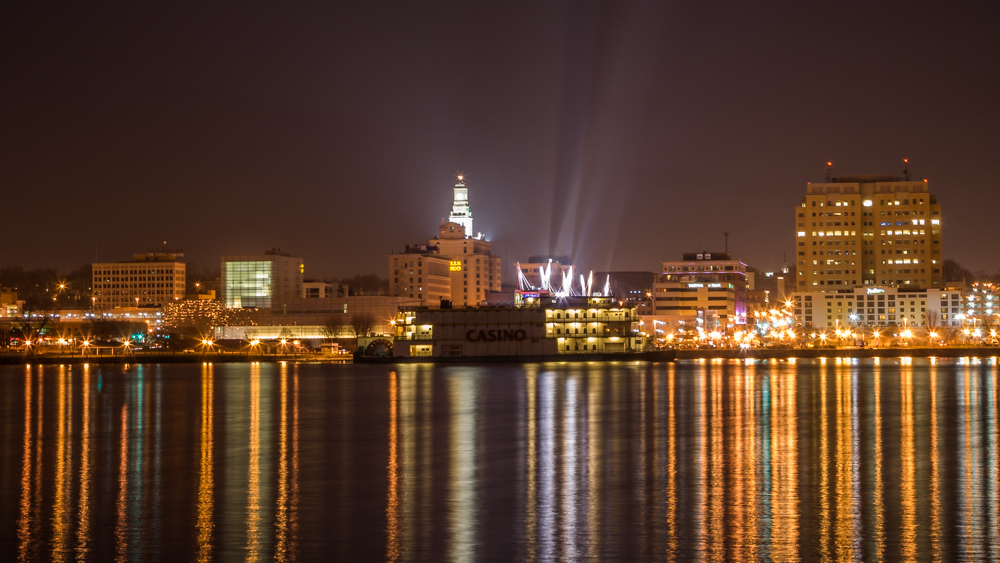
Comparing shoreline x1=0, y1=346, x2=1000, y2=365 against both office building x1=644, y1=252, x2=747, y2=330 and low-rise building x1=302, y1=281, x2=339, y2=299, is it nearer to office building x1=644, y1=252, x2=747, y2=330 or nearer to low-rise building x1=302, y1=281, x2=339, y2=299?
office building x1=644, y1=252, x2=747, y2=330

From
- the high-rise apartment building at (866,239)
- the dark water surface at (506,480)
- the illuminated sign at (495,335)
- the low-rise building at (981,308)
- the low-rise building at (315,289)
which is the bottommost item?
the dark water surface at (506,480)

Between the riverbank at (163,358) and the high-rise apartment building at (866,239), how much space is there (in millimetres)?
81470

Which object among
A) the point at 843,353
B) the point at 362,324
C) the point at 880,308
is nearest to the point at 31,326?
the point at 362,324

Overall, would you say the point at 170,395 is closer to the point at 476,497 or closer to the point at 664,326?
the point at 476,497

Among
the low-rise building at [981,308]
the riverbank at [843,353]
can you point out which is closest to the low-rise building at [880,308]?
the low-rise building at [981,308]

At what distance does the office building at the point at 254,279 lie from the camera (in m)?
177

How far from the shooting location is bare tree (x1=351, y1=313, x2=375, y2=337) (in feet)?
490

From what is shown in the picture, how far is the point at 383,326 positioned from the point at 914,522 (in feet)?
472

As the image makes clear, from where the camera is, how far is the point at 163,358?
4779 inches

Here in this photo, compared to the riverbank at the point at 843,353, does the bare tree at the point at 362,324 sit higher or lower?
higher

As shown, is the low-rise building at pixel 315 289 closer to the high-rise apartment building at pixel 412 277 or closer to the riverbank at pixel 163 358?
the high-rise apartment building at pixel 412 277

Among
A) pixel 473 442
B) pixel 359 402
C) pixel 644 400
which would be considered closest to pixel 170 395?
pixel 359 402

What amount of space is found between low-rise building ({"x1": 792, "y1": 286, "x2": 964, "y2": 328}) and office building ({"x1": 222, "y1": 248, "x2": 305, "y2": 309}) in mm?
86885

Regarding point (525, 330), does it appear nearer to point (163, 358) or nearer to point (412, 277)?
point (163, 358)
